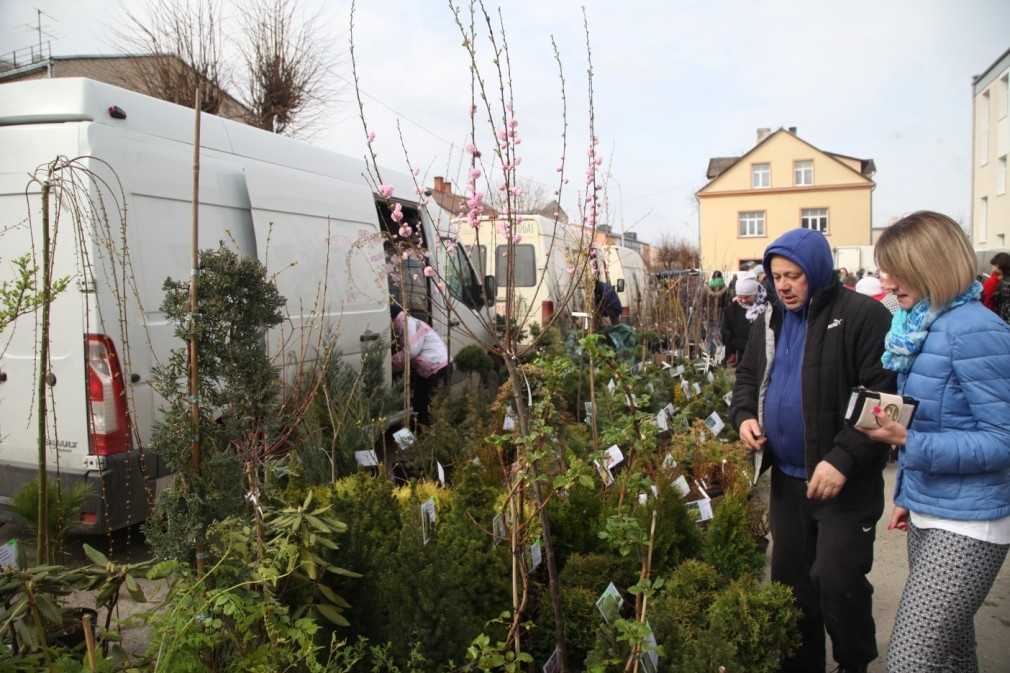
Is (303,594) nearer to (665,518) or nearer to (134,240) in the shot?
(665,518)

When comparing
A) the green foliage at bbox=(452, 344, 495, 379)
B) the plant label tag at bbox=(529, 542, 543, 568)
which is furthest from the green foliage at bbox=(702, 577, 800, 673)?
the green foliage at bbox=(452, 344, 495, 379)

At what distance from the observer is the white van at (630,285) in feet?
28.9

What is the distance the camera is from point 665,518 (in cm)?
300

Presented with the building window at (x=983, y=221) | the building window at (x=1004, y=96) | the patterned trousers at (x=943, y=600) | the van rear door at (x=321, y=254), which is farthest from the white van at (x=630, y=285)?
the building window at (x=983, y=221)

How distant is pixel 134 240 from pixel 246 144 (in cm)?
123

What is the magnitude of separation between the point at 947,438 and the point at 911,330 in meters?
0.32

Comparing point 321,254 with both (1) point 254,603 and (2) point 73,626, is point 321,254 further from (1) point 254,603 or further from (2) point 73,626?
(1) point 254,603

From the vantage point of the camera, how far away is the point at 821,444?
2.35 m

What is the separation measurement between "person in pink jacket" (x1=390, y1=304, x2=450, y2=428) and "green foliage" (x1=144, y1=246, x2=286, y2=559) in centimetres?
352

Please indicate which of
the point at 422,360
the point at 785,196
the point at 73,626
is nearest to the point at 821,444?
the point at 73,626

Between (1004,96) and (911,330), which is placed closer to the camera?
(911,330)

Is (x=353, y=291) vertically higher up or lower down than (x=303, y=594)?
higher up

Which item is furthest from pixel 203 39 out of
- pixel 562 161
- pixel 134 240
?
pixel 562 161

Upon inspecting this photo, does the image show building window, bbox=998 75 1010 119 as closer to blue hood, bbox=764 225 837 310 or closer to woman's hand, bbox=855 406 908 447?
blue hood, bbox=764 225 837 310
